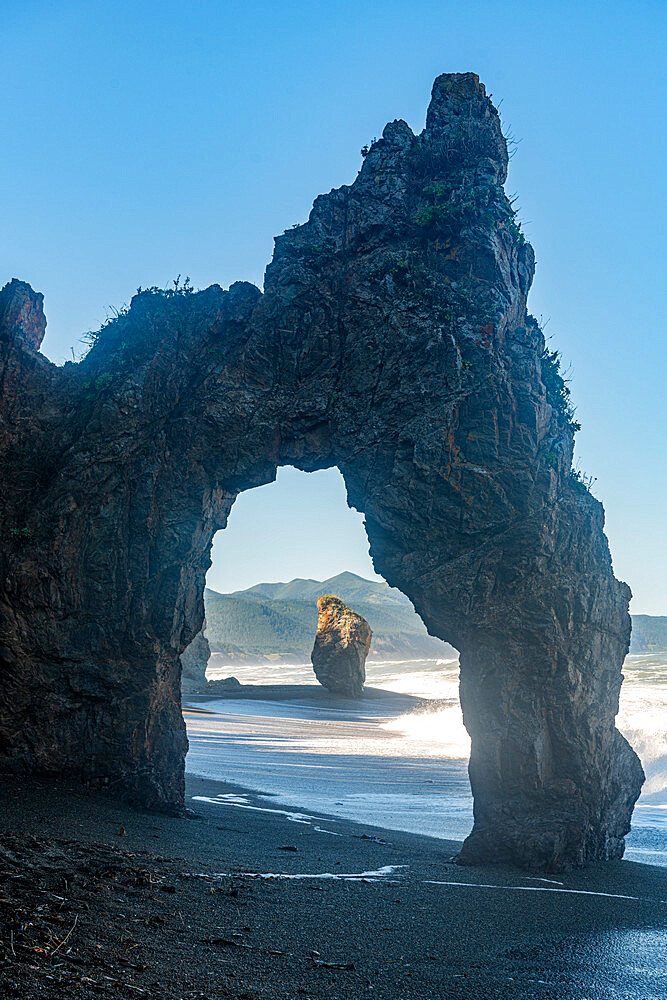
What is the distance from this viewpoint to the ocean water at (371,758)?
1427 cm

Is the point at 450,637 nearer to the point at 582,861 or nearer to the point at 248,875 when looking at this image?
the point at 582,861

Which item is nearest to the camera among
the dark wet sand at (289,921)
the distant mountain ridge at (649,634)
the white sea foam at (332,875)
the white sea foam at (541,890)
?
the dark wet sand at (289,921)

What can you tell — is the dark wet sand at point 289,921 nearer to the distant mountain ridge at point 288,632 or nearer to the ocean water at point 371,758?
the ocean water at point 371,758

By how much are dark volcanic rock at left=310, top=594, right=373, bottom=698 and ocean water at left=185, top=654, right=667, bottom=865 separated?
11.1 ft

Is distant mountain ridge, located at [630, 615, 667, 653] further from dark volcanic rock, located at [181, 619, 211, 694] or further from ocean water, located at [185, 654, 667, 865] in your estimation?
dark volcanic rock, located at [181, 619, 211, 694]

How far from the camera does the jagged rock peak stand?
40.5ft

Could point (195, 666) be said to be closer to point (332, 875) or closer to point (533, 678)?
point (533, 678)

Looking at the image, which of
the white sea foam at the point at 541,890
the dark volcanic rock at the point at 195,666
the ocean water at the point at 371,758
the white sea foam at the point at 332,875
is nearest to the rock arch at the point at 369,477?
the white sea foam at the point at 541,890

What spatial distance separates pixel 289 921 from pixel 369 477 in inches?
280

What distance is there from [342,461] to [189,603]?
3826 millimetres

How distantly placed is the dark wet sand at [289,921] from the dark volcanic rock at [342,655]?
3822cm

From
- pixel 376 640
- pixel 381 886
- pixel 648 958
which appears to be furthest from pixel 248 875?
pixel 376 640

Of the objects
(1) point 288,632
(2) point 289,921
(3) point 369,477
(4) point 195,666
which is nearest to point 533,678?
(3) point 369,477

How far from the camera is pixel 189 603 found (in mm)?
12336
